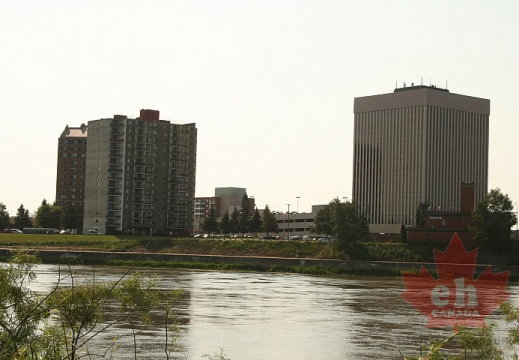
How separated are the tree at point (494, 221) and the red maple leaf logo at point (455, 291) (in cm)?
Answer: 366

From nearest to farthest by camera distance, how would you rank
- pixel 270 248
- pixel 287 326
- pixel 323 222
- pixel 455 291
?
pixel 287 326 < pixel 455 291 < pixel 270 248 < pixel 323 222

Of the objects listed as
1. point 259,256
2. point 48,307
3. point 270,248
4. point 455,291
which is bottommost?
point 455,291

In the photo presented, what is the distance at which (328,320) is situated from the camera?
46.2m

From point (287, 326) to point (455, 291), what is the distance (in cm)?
3929

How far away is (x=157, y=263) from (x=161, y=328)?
235 feet

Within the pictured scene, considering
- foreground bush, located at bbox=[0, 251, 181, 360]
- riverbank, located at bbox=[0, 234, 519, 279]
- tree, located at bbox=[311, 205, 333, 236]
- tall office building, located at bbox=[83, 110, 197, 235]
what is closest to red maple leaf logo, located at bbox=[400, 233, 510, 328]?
riverbank, located at bbox=[0, 234, 519, 279]

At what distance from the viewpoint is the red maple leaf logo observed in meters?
50.0

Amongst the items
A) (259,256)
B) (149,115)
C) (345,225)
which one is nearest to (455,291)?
(345,225)

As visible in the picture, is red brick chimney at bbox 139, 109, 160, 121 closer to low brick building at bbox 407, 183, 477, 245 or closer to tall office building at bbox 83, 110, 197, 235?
tall office building at bbox 83, 110, 197, 235

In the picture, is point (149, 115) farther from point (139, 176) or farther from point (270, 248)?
point (270, 248)

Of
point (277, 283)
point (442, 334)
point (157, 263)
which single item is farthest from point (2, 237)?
point (442, 334)

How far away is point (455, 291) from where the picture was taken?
77875 mm

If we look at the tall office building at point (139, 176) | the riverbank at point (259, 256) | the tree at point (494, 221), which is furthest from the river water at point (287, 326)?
the tall office building at point (139, 176)

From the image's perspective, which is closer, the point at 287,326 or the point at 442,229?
the point at 287,326
